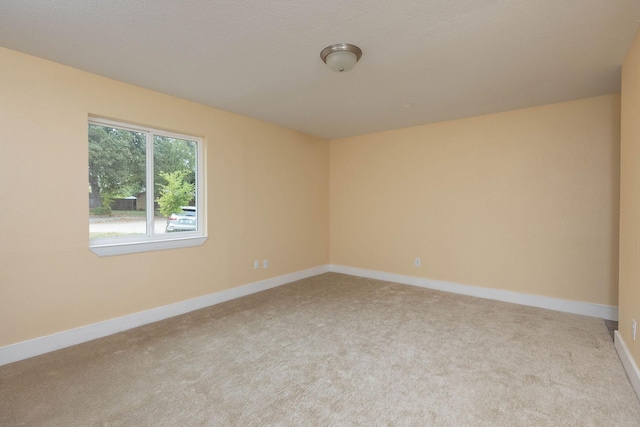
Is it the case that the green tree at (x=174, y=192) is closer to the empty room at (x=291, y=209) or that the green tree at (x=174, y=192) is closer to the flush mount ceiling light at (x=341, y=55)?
the empty room at (x=291, y=209)

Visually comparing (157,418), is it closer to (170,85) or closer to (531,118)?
(170,85)

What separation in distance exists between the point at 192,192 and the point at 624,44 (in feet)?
13.5

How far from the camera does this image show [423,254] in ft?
14.6

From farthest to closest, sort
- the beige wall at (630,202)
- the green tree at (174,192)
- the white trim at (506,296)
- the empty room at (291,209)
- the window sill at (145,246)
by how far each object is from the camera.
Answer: the green tree at (174,192), the white trim at (506,296), the window sill at (145,246), the beige wall at (630,202), the empty room at (291,209)

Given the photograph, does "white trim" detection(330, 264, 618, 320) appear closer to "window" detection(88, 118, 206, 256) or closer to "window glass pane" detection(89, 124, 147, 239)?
"window" detection(88, 118, 206, 256)

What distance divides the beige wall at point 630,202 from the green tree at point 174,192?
400 cm

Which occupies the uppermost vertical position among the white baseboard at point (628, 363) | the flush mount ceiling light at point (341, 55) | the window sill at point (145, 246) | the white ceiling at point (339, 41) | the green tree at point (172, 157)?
the white ceiling at point (339, 41)

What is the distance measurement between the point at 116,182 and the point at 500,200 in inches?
173

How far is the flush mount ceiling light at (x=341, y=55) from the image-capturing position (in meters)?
2.20

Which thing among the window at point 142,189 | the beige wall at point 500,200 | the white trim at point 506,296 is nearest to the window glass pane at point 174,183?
the window at point 142,189

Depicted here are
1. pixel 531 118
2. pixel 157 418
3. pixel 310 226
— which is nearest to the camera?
pixel 157 418

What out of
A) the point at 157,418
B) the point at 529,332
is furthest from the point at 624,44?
the point at 157,418

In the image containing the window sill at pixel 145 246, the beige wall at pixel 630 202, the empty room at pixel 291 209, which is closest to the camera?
the empty room at pixel 291 209

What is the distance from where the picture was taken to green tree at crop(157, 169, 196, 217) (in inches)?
133
